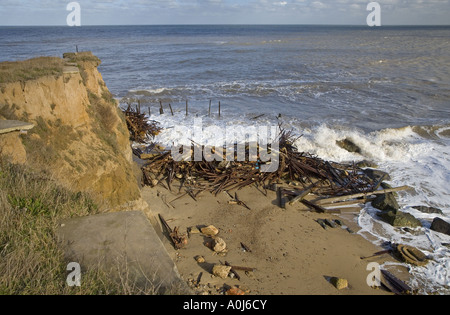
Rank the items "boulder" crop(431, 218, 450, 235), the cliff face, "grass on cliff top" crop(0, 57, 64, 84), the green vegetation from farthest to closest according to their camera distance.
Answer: the green vegetation, "boulder" crop(431, 218, 450, 235), "grass on cliff top" crop(0, 57, 64, 84), the cliff face

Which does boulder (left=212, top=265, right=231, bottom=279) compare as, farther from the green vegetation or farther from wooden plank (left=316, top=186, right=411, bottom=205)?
the green vegetation

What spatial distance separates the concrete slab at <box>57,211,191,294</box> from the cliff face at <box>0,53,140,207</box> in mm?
1702

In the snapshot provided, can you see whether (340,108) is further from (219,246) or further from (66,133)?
(66,133)

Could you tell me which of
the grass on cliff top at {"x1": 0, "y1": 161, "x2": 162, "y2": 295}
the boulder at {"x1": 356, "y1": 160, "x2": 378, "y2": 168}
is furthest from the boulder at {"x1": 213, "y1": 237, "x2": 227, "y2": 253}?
the boulder at {"x1": 356, "y1": 160, "x2": 378, "y2": 168}

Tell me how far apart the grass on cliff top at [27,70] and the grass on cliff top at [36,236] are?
2.44 metres

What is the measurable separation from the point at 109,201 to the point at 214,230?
2.45m

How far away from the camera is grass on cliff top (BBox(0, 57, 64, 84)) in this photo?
6.63 metres

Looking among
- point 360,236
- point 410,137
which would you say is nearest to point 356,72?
point 410,137

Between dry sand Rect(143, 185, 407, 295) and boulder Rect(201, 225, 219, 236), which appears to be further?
boulder Rect(201, 225, 219, 236)

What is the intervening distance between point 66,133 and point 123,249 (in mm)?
4389

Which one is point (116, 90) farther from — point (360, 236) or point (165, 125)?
point (360, 236)

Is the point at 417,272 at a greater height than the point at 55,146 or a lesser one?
lesser
